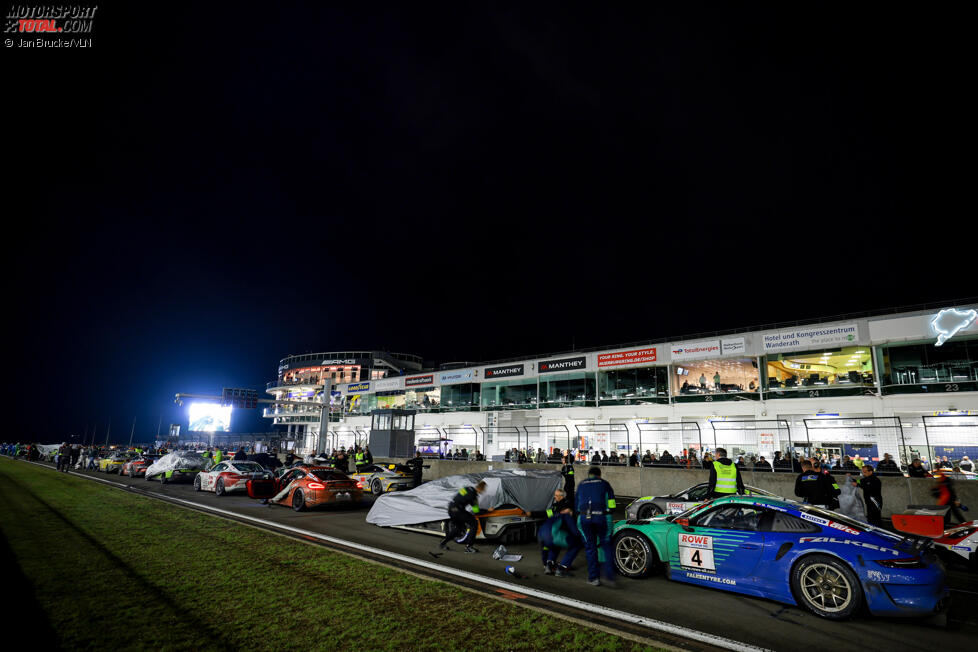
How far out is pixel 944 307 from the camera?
2272cm

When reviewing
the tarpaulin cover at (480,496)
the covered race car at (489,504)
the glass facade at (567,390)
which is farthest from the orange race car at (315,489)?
the glass facade at (567,390)

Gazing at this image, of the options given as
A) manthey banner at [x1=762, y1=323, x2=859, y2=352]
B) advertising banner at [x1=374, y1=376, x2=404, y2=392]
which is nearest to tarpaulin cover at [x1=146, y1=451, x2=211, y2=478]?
advertising banner at [x1=374, y1=376, x2=404, y2=392]

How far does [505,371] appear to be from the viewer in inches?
1544

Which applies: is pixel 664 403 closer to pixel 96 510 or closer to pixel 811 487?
pixel 811 487

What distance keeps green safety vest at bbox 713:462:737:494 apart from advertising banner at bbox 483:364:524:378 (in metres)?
28.2

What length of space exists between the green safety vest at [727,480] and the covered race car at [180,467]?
22.6m

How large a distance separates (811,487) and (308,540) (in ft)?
32.6

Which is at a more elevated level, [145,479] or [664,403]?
[664,403]

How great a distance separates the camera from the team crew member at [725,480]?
32.1ft

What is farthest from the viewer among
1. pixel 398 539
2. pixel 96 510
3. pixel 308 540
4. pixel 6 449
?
pixel 6 449

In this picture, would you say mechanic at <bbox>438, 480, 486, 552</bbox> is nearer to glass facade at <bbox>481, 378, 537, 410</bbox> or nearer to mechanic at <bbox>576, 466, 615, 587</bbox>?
mechanic at <bbox>576, 466, 615, 587</bbox>

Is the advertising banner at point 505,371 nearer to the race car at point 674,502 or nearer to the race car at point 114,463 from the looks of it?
the race car at point 114,463

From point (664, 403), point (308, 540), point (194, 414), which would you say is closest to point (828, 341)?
point (664, 403)

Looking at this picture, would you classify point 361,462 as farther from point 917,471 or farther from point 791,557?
point 917,471
